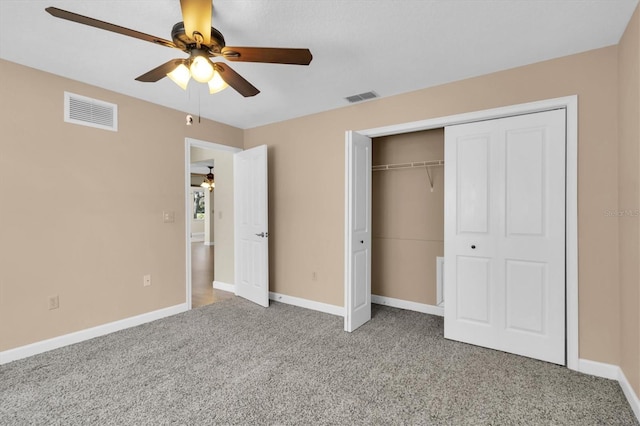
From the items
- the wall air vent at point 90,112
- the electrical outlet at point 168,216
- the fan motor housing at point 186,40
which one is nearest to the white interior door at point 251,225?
the electrical outlet at point 168,216

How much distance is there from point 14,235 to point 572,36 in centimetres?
458

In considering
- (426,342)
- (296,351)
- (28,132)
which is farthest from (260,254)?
(28,132)

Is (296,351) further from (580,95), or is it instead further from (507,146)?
(580,95)

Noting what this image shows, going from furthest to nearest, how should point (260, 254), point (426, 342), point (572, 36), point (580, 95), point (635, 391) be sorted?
point (260, 254), point (426, 342), point (580, 95), point (572, 36), point (635, 391)

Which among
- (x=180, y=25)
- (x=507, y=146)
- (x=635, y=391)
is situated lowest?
(x=635, y=391)

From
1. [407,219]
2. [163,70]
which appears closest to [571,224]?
[407,219]

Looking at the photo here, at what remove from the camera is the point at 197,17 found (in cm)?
165

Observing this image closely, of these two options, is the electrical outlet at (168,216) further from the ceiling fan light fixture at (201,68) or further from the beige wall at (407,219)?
the beige wall at (407,219)

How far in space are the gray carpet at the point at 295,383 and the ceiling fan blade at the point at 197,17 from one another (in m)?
2.22

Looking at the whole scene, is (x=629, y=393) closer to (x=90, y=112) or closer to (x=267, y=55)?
(x=267, y=55)

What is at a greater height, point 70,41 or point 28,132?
point 70,41

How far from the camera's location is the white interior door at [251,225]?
4176 mm

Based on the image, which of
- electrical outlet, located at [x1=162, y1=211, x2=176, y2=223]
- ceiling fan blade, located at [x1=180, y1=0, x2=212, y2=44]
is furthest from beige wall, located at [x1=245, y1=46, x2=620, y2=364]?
ceiling fan blade, located at [x1=180, y1=0, x2=212, y2=44]

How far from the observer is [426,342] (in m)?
3.01
